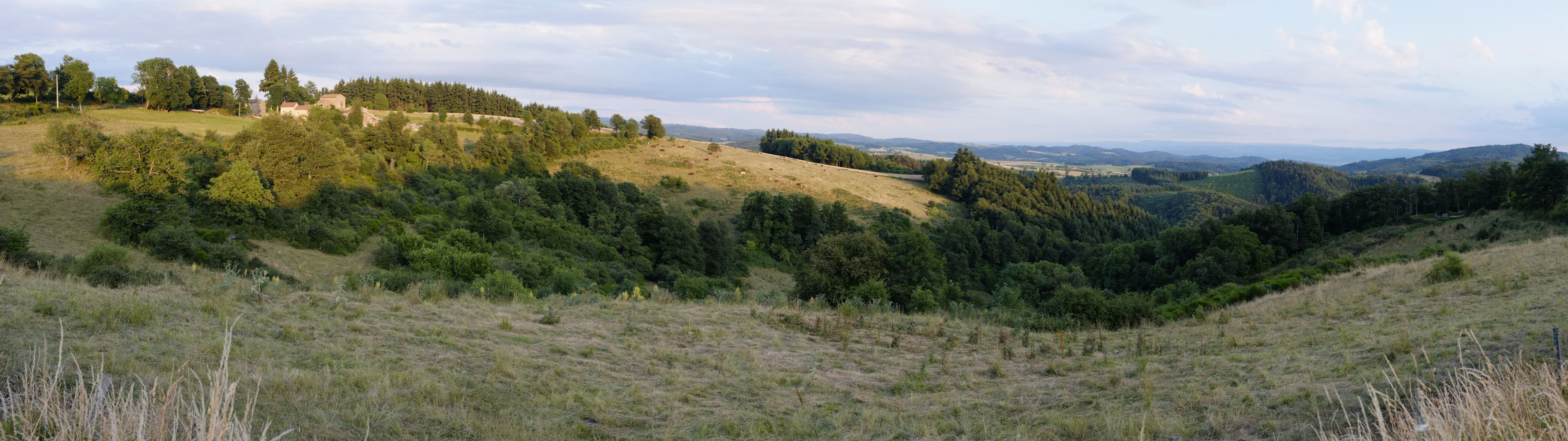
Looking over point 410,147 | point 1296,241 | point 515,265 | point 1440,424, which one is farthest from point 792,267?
point 1440,424

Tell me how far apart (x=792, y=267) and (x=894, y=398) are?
42.9 m

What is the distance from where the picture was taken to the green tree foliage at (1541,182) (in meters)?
31.9

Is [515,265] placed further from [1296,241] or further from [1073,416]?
[1296,241]

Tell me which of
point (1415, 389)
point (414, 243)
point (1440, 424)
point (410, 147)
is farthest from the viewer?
point (410, 147)

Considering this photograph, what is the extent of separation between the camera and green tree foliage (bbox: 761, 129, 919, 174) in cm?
9338

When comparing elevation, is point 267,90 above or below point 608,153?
above

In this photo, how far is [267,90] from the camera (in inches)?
2761

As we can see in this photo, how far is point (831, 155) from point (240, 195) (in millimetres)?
73222

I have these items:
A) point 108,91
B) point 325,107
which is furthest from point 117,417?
point 108,91

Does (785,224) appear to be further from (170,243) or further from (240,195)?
(170,243)

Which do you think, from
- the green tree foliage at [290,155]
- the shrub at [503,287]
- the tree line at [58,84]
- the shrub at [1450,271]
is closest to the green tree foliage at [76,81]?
the tree line at [58,84]

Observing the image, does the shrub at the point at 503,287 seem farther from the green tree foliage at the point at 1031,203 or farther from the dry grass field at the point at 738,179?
the green tree foliage at the point at 1031,203

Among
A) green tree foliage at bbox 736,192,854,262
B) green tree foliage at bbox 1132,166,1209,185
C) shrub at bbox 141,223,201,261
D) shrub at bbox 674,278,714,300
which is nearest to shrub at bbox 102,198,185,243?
shrub at bbox 141,223,201,261

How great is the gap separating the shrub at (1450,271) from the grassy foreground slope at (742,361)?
502mm
